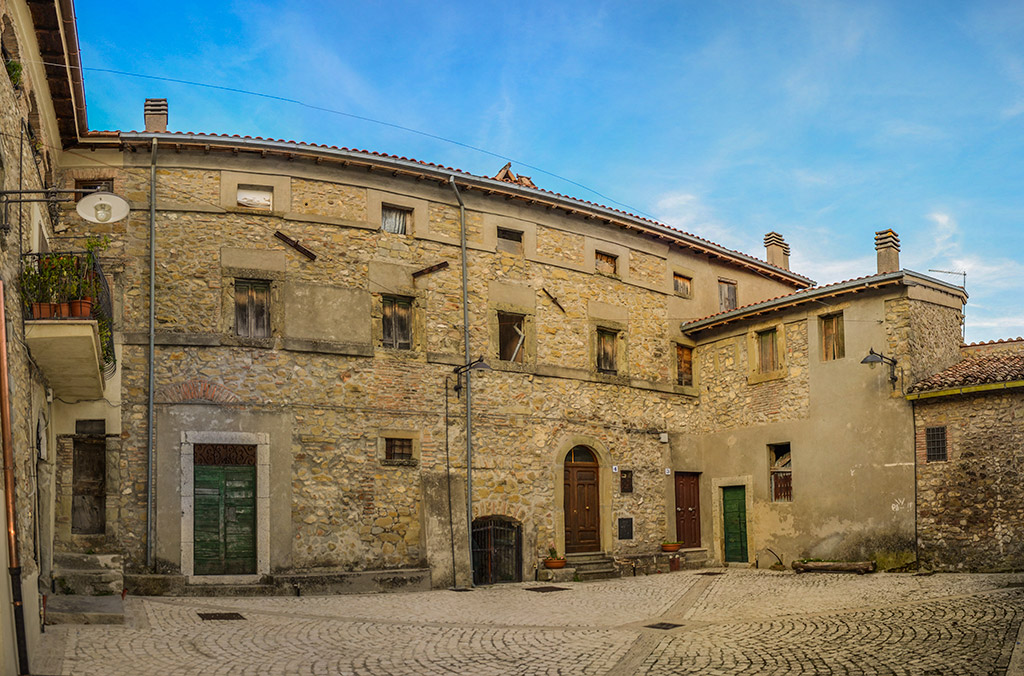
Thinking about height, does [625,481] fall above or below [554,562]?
above

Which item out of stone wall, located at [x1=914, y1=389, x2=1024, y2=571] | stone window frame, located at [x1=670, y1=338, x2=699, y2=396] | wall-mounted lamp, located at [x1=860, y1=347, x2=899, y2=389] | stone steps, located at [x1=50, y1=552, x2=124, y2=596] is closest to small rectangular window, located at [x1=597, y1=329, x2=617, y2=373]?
stone window frame, located at [x1=670, y1=338, x2=699, y2=396]

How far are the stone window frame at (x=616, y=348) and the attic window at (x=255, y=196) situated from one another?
7.75 meters

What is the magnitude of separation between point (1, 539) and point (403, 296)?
1080 cm

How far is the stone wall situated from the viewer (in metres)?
16.6

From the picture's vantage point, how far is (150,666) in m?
9.67

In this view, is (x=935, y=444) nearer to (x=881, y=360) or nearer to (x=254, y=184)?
(x=881, y=360)

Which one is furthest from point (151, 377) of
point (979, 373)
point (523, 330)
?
point (979, 373)

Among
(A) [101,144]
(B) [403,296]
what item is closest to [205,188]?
(A) [101,144]

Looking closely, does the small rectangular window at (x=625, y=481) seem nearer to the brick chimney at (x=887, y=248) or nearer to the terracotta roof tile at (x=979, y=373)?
the terracotta roof tile at (x=979, y=373)

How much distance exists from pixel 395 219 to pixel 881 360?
10097 millimetres

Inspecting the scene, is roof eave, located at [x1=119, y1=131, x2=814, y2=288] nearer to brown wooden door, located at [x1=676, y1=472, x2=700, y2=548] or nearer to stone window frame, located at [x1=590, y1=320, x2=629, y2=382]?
stone window frame, located at [x1=590, y1=320, x2=629, y2=382]

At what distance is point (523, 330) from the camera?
20094mm

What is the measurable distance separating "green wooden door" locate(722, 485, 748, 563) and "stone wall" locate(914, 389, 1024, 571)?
4.55 meters

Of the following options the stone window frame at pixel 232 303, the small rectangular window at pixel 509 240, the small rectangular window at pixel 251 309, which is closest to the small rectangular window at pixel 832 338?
the small rectangular window at pixel 509 240
